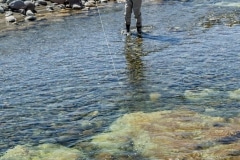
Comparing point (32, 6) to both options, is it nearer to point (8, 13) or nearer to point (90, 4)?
point (8, 13)

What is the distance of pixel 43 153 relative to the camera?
716cm

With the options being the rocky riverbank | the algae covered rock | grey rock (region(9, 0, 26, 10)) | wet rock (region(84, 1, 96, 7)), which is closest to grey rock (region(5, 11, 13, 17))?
the rocky riverbank

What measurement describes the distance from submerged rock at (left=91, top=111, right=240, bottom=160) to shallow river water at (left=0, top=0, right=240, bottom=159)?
0.17 metres

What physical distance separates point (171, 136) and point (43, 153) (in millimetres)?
2333

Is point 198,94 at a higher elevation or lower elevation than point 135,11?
lower

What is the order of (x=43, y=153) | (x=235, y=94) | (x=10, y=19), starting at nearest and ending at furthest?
(x=43, y=153) → (x=235, y=94) → (x=10, y=19)

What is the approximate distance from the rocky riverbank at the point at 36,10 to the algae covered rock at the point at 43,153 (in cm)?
1436

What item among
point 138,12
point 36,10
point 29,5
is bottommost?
point 36,10

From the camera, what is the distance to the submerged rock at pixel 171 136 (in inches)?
264

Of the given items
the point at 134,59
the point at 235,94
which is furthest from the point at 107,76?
the point at 235,94

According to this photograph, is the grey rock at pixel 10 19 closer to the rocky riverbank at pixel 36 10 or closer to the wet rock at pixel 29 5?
the rocky riverbank at pixel 36 10

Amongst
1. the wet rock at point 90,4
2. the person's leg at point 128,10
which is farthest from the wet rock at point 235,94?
the wet rock at point 90,4

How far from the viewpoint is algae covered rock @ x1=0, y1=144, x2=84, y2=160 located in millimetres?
6957

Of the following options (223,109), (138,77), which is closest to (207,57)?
(138,77)
